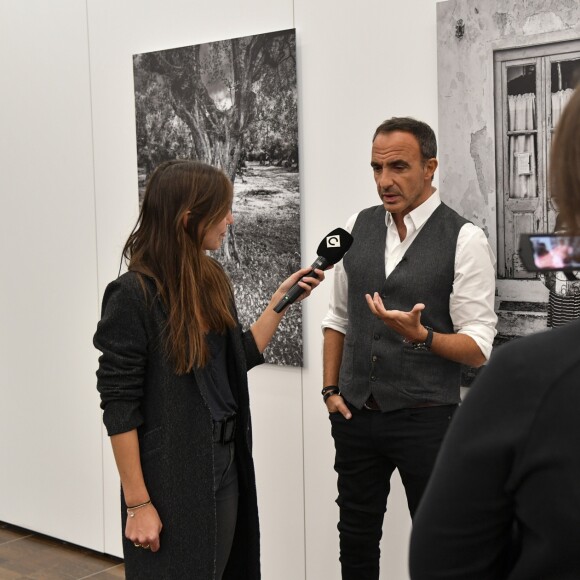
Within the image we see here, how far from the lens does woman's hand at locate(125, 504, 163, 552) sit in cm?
213

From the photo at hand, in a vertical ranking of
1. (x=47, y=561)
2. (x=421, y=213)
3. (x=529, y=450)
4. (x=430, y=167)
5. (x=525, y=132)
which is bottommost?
(x=47, y=561)

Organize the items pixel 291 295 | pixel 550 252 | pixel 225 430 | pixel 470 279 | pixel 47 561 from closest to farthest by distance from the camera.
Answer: pixel 550 252 → pixel 225 430 → pixel 291 295 → pixel 470 279 → pixel 47 561

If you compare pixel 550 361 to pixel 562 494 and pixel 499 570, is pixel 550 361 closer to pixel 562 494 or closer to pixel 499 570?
pixel 562 494

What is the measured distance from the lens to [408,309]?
262 cm

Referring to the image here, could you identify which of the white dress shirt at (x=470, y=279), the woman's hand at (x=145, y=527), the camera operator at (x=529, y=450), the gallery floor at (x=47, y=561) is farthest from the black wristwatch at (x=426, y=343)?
the gallery floor at (x=47, y=561)

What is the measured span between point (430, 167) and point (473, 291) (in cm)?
45

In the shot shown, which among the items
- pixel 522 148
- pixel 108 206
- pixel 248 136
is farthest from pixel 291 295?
pixel 108 206

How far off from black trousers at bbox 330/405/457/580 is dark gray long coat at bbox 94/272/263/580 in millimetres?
734

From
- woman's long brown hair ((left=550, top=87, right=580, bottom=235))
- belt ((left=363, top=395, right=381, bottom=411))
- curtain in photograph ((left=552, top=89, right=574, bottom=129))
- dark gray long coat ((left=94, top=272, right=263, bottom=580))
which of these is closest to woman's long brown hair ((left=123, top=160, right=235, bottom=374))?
dark gray long coat ((left=94, top=272, right=263, bottom=580))

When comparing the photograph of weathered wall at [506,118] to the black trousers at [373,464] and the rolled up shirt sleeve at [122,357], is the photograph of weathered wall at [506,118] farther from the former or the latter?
the rolled up shirt sleeve at [122,357]

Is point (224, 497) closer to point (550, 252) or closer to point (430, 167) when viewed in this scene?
point (430, 167)

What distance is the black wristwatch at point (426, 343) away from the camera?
248 centimetres

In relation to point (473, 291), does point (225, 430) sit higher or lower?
lower

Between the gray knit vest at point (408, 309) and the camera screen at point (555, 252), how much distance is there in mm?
1755
